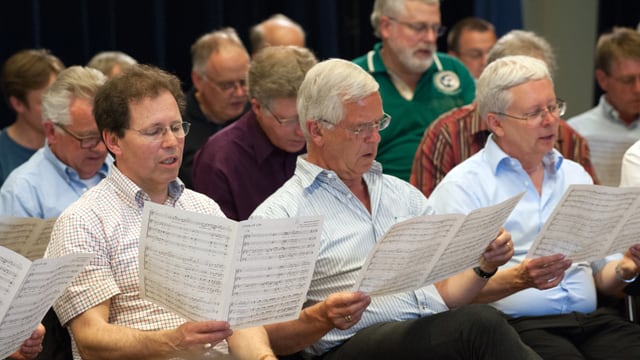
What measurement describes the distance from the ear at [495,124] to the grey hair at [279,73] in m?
0.66

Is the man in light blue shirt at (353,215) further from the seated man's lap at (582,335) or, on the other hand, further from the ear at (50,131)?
the ear at (50,131)

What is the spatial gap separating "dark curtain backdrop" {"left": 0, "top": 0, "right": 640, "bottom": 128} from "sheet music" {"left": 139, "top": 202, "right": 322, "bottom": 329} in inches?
115

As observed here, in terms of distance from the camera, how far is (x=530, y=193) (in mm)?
3318

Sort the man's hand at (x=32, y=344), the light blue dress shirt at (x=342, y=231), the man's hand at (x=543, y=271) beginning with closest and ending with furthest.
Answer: the man's hand at (x=32, y=344)
the light blue dress shirt at (x=342, y=231)
the man's hand at (x=543, y=271)

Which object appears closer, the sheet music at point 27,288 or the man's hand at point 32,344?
the sheet music at point 27,288

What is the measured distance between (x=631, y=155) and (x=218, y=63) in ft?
6.31

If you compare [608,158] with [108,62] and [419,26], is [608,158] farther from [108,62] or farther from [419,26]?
[108,62]

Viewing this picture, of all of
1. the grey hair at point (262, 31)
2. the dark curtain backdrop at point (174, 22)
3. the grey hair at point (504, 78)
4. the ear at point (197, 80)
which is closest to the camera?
the grey hair at point (504, 78)

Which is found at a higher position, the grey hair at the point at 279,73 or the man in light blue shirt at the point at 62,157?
the grey hair at the point at 279,73

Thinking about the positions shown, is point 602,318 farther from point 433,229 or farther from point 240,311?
point 240,311

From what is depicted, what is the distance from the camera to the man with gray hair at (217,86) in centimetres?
457

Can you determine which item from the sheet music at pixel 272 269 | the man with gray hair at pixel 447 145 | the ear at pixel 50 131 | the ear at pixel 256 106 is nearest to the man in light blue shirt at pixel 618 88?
the man with gray hair at pixel 447 145

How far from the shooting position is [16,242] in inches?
118

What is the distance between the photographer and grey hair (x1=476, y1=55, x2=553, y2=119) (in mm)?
3332
